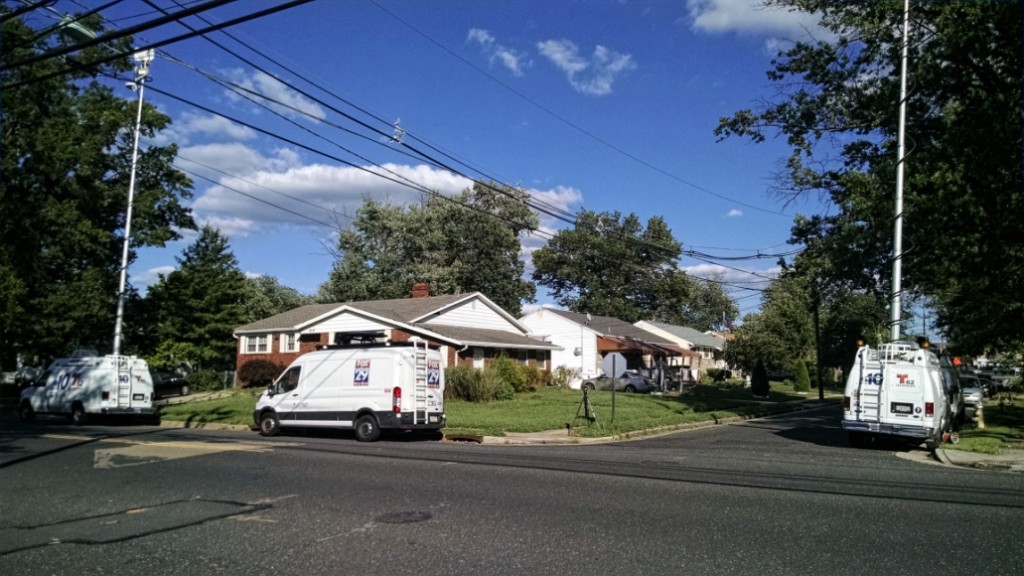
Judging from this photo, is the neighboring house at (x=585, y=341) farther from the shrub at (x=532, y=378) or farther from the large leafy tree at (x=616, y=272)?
the large leafy tree at (x=616, y=272)

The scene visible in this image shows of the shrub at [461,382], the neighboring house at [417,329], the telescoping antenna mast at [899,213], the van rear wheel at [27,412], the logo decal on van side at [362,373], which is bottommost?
the van rear wheel at [27,412]

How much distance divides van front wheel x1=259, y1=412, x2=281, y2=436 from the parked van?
1451 cm

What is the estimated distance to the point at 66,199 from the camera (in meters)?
40.3

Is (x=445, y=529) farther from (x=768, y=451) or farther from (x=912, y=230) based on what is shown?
(x=912, y=230)

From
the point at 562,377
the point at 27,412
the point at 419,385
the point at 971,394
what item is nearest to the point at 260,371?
the point at 27,412

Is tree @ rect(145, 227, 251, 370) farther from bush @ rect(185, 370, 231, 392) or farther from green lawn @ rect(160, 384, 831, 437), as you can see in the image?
green lawn @ rect(160, 384, 831, 437)

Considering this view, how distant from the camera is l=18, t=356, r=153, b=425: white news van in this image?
79.3ft

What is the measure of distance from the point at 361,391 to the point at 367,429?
97 cm

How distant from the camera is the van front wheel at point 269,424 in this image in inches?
807

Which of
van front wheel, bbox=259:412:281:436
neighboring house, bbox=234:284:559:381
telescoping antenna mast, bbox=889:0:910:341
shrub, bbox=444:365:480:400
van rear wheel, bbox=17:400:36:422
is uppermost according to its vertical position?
telescoping antenna mast, bbox=889:0:910:341

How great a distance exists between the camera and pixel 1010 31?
61.1ft

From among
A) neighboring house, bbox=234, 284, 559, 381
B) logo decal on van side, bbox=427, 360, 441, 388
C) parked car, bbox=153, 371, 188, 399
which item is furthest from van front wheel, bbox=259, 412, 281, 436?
A: parked car, bbox=153, 371, 188, 399

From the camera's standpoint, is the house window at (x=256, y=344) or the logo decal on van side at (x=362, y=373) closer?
the logo decal on van side at (x=362, y=373)

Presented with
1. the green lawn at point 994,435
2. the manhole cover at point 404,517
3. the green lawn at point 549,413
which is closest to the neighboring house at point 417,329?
the green lawn at point 549,413
